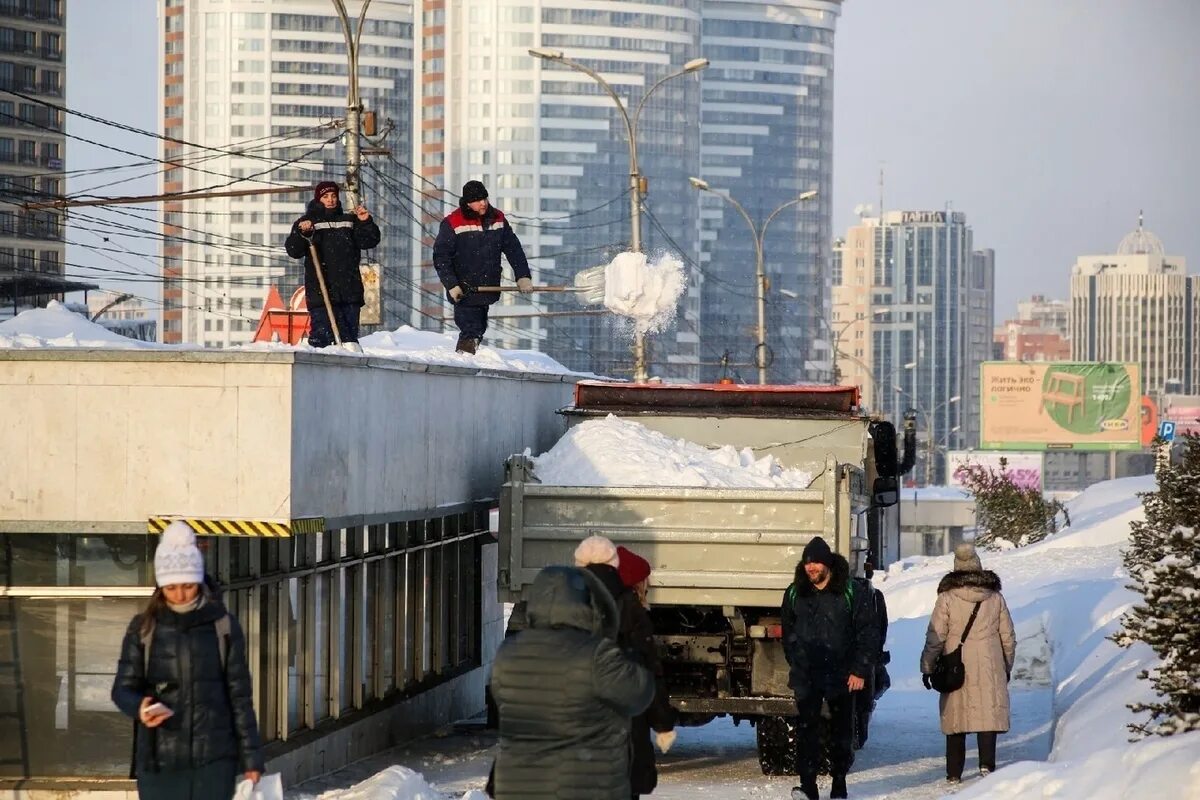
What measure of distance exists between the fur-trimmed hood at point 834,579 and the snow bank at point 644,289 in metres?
12.6

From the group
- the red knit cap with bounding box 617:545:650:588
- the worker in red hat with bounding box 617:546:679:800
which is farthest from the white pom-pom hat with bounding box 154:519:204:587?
the red knit cap with bounding box 617:545:650:588

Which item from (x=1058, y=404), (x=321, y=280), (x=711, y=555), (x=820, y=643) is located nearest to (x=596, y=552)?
(x=820, y=643)

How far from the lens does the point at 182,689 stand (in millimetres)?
7141

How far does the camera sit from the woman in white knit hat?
712 cm

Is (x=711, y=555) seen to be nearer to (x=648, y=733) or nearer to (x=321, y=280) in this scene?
(x=321, y=280)

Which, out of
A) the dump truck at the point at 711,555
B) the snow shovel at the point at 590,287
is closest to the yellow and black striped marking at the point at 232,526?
the dump truck at the point at 711,555

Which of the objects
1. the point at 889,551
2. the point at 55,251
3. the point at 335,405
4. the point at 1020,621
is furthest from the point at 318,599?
the point at 55,251

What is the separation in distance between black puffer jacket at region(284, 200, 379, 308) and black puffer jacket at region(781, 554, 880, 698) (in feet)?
17.9

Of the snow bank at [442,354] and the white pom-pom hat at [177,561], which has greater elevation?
the snow bank at [442,354]

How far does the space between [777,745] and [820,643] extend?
2.62 meters

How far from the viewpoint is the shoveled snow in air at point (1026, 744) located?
938cm

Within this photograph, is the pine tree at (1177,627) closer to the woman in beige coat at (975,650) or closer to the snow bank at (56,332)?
the woman in beige coat at (975,650)

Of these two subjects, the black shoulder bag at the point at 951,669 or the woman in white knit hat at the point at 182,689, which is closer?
the woman in white knit hat at the point at 182,689

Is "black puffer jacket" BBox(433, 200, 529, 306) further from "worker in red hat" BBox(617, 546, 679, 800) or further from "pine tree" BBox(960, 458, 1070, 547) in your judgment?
"pine tree" BBox(960, 458, 1070, 547)
